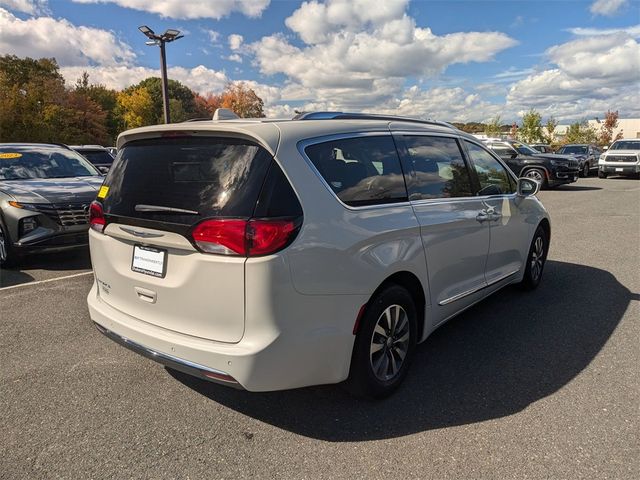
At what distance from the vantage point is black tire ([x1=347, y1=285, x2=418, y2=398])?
113 inches

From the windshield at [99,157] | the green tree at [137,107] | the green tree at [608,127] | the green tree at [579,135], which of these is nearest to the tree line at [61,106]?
the green tree at [137,107]

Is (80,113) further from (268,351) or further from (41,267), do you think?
(268,351)

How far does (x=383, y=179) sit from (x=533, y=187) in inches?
98.8

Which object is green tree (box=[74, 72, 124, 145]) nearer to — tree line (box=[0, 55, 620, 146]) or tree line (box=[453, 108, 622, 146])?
tree line (box=[0, 55, 620, 146])

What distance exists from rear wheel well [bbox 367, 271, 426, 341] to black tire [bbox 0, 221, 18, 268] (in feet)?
17.1

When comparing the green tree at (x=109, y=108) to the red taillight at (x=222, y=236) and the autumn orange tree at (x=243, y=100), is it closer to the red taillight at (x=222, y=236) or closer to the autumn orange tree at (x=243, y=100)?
the autumn orange tree at (x=243, y=100)

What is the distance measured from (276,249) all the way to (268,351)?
1.71 feet

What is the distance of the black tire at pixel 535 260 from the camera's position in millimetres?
5137

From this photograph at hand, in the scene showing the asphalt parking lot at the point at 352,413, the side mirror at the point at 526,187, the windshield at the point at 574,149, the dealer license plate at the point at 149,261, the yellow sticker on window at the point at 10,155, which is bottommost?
the asphalt parking lot at the point at 352,413

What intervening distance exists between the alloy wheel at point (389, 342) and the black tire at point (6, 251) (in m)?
5.16

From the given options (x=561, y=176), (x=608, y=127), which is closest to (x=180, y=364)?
(x=561, y=176)

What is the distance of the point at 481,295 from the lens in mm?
4168

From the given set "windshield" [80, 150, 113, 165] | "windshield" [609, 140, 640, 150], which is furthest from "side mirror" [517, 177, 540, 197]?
"windshield" [609, 140, 640, 150]

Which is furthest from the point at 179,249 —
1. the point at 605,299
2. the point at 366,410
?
the point at 605,299
